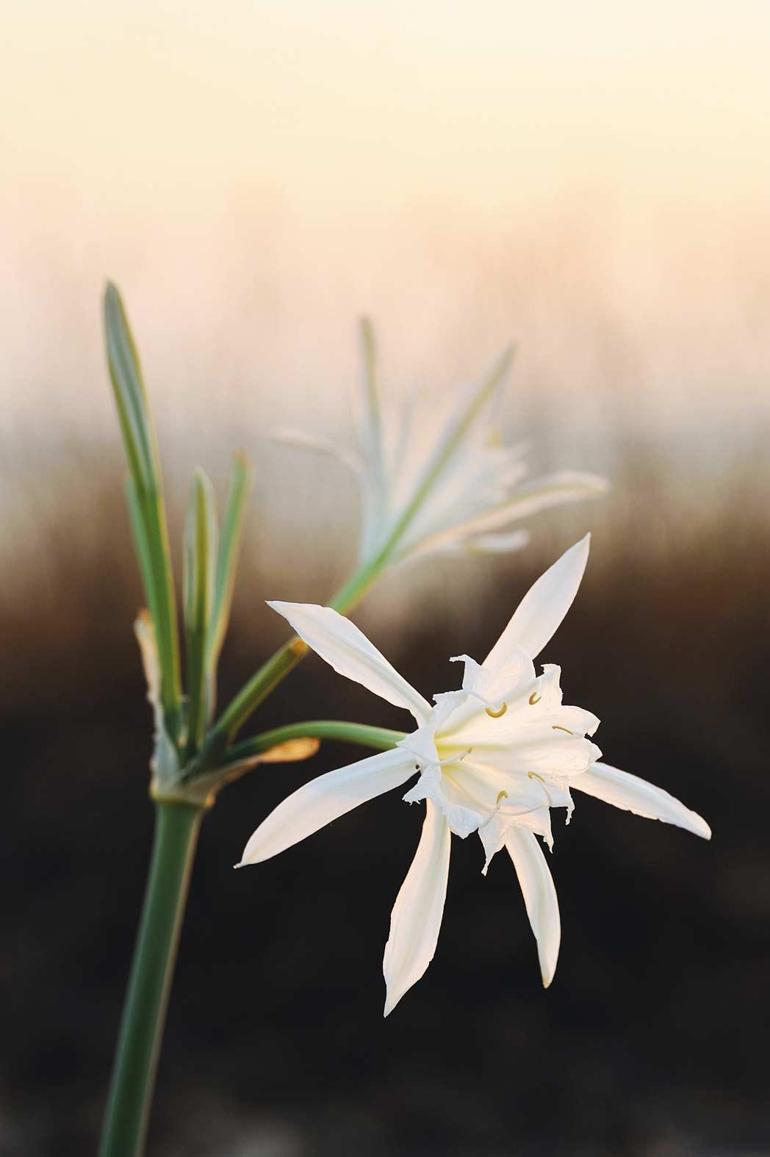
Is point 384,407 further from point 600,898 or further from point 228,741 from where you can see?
point 600,898

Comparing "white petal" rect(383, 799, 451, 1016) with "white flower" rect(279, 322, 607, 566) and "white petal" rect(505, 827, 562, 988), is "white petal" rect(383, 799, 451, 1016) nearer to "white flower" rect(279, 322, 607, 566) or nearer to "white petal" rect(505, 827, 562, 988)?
"white petal" rect(505, 827, 562, 988)

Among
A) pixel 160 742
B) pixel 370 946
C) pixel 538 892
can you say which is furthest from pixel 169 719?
pixel 370 946

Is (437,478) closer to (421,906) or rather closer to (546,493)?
(546,493)

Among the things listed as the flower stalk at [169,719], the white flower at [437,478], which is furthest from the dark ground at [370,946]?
the flower stalk at [169,719]

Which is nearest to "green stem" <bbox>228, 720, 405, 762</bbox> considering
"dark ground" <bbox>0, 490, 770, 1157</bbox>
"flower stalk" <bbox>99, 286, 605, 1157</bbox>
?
"flower stalk" <bbox>99, 286, 605, 1157</bbox>

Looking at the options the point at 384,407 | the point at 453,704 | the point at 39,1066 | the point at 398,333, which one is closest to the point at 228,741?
the point at 453,704

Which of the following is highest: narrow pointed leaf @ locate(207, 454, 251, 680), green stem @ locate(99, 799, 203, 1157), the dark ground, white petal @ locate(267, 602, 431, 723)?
white petal @ locate(267, 602, 431, 723)
